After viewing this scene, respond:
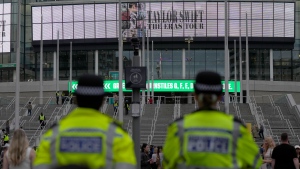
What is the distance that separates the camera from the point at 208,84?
542 centimetres

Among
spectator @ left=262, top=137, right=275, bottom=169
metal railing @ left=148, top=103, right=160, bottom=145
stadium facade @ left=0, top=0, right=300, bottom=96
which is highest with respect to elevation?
stadium facade @ left=0, top=0, right=300, bottom=96

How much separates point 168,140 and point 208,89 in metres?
0.52

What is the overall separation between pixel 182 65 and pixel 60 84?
13433mm

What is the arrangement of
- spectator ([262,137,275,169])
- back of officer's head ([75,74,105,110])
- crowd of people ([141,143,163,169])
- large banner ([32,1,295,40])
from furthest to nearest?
large banner ([32,1,295,40]), crowd of people ([141,143,163,169]), spectator ([262,137,275,169]), back of officer's head ([75,74,105,110])

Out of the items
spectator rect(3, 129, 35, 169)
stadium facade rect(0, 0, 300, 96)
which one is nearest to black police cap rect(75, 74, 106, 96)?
spectator rect(3, 129, 35, 169)

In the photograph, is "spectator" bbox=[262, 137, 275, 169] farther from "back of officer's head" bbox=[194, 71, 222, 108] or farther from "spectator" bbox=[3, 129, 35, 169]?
"back of officer's head" bbox=[194, 71, 222, 108]

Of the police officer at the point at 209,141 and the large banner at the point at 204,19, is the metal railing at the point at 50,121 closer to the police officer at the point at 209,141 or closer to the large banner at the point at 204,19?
the large banner at the point at 204,19

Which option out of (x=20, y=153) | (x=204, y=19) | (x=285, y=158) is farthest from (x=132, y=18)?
(x=20, y=153)

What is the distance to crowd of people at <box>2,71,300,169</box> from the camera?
16.6ft

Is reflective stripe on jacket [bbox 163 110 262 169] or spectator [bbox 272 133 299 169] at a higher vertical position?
reflective stripe on jacket [bbox 163 110 262 169]

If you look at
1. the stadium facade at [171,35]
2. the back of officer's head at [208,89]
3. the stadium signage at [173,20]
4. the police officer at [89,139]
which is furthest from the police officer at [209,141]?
the stadium signage at [173,20]

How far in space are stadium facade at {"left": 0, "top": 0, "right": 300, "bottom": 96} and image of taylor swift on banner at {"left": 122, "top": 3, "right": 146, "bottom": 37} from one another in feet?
2.15

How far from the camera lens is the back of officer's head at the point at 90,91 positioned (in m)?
5.21

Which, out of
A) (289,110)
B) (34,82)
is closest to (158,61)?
(34,82)
